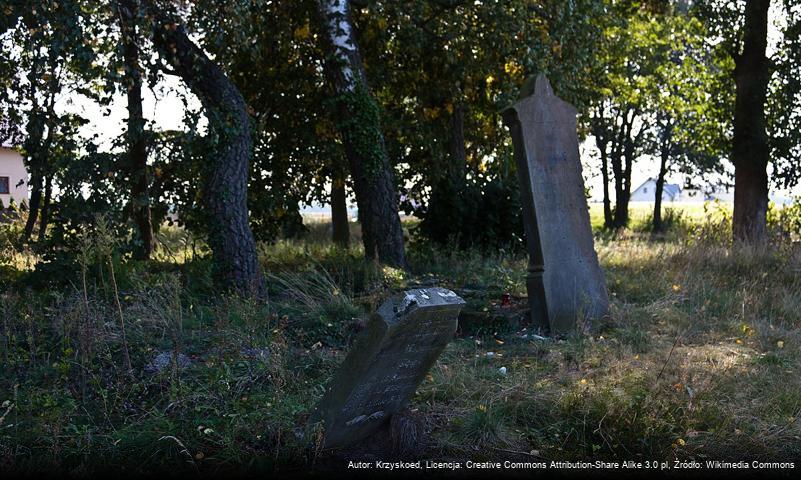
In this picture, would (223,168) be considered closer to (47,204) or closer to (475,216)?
(47,204)

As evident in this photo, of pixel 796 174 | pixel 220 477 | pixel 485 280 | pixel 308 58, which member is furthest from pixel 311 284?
pixel 796 174

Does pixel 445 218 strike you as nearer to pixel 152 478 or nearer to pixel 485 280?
pixel 485 280

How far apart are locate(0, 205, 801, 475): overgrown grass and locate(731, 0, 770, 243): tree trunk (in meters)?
6.84

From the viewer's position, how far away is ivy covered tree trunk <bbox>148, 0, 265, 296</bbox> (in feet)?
33.9

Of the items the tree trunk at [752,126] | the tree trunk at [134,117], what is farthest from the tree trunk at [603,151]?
the tree trunk at [134,117]

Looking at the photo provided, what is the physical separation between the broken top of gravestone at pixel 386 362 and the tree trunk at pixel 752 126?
40.3 ft

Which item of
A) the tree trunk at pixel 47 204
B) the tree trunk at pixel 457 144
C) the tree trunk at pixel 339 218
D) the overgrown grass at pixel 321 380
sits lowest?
the overgrown grass at pixel 321 380

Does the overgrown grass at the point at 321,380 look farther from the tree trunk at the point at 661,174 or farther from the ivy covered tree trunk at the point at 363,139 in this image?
the tree trunk at the point at 661,174

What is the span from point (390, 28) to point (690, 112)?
29.0 ft

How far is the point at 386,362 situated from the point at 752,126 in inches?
536

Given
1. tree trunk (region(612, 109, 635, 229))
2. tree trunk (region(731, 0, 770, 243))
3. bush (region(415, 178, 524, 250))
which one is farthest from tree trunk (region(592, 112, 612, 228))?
bush (region(415, 178, 524, 250))

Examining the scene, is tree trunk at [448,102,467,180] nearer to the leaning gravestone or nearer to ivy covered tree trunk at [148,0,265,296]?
ivy covered tree trunk at [148,0,265,296]

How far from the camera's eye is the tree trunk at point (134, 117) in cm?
933

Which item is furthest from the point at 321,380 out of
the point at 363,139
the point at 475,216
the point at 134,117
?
the point at 475,216
